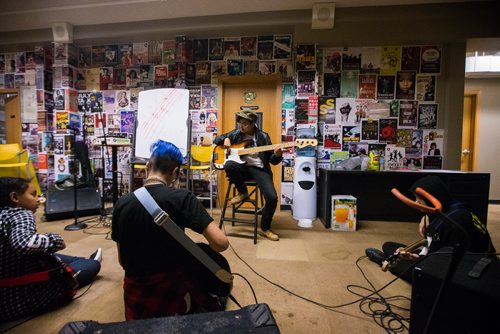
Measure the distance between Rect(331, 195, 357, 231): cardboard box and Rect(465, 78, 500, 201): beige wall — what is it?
3.72m

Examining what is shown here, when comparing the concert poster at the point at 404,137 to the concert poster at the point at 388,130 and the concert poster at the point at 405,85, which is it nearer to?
the concert poster at the point at 388,130

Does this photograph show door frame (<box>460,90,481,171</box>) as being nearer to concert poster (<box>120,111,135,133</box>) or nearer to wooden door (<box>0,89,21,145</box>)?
concert poster (<box>120,111,135,133</box>)

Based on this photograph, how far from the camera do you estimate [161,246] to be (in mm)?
1026

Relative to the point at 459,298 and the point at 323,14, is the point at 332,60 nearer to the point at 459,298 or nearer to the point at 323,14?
the point at 323,14

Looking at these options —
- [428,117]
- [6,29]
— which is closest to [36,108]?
[6,29]

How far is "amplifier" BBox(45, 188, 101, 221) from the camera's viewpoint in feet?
9.96

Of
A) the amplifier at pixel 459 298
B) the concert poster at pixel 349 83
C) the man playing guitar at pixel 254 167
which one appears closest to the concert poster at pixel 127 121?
the man playing guitar at pixel 254 167

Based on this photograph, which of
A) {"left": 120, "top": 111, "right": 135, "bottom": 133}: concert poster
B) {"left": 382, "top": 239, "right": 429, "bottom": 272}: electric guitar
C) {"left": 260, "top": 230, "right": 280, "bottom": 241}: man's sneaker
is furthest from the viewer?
{"left": 120, "top": 111, "right": 135, "bottom": 133}: concert poster

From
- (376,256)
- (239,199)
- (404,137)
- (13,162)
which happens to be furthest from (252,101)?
(13,162)

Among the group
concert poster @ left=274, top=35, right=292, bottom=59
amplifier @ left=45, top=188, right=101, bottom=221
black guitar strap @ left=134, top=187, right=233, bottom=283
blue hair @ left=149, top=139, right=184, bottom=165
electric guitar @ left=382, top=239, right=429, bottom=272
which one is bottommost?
amplifier @ left=45, top=188, right=101, bottom=221

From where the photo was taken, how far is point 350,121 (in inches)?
138

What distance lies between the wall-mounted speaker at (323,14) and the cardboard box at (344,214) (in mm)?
2226

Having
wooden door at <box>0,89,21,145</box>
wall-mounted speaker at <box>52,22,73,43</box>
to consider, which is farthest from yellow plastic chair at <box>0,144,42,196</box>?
wall-mounted speaker at <box>52,22,73,43</box>

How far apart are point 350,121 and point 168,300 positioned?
10.6ft
